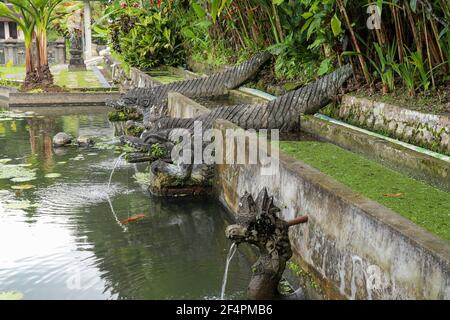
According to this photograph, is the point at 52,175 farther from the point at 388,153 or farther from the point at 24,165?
the point at 388,153

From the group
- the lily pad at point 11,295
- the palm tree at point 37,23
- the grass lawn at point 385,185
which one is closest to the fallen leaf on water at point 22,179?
the lily pad at point 11,295

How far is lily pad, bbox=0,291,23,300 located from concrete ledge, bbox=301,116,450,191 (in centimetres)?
316

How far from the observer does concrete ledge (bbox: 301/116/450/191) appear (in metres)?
4.57

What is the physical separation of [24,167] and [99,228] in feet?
10.0

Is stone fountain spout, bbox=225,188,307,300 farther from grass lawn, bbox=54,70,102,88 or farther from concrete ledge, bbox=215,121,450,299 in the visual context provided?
grass lawn, bbox=54,70,102,88

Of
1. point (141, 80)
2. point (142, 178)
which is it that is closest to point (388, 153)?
point (142, 178)

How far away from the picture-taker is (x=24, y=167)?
8.32m

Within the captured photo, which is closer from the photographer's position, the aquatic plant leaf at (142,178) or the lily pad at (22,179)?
the aquatic plant leaf at (142,178)

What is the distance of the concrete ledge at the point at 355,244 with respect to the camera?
2846 mm

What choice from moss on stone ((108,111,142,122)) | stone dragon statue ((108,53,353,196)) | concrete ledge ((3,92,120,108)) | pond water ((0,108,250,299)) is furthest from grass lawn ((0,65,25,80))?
stone dragon statue ((108,53,353,196))

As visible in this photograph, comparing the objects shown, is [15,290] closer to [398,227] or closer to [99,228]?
[99,228]

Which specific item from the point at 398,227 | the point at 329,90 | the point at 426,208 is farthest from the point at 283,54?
the point at 398,227

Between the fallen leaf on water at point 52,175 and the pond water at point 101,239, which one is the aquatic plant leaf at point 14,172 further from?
the fallen leaf on water at point 52,175

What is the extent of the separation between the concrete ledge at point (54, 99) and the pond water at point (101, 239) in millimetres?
7188
